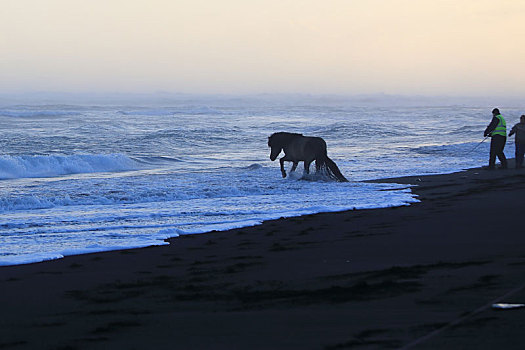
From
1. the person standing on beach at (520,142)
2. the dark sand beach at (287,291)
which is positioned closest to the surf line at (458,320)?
the dark sand beach at (287,291)

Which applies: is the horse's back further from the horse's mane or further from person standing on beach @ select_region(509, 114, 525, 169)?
person standing on beach @ select_region(509, 114, 525, 169)

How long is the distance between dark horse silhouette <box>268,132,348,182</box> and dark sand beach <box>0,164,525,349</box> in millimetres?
6388

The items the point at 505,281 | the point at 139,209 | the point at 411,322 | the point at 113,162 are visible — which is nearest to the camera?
the point at 411,322

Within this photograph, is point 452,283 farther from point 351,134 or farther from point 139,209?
point 351,134

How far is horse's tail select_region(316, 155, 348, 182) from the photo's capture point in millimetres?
14571

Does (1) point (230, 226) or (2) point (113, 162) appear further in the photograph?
(2) point (113, 162)

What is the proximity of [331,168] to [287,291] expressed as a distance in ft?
32.9

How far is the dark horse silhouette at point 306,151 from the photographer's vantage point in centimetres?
1474

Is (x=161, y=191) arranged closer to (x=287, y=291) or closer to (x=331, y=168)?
(x=331, y=168)

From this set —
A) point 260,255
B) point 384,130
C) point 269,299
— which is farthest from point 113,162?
point 384,130

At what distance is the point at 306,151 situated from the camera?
1524 centimetres

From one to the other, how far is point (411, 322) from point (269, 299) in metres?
1.16

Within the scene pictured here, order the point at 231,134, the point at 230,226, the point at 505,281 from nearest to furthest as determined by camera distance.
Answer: the point at 505,281 < the point at 230,226 < the point at 231,134

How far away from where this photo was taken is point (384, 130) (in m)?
39.1
